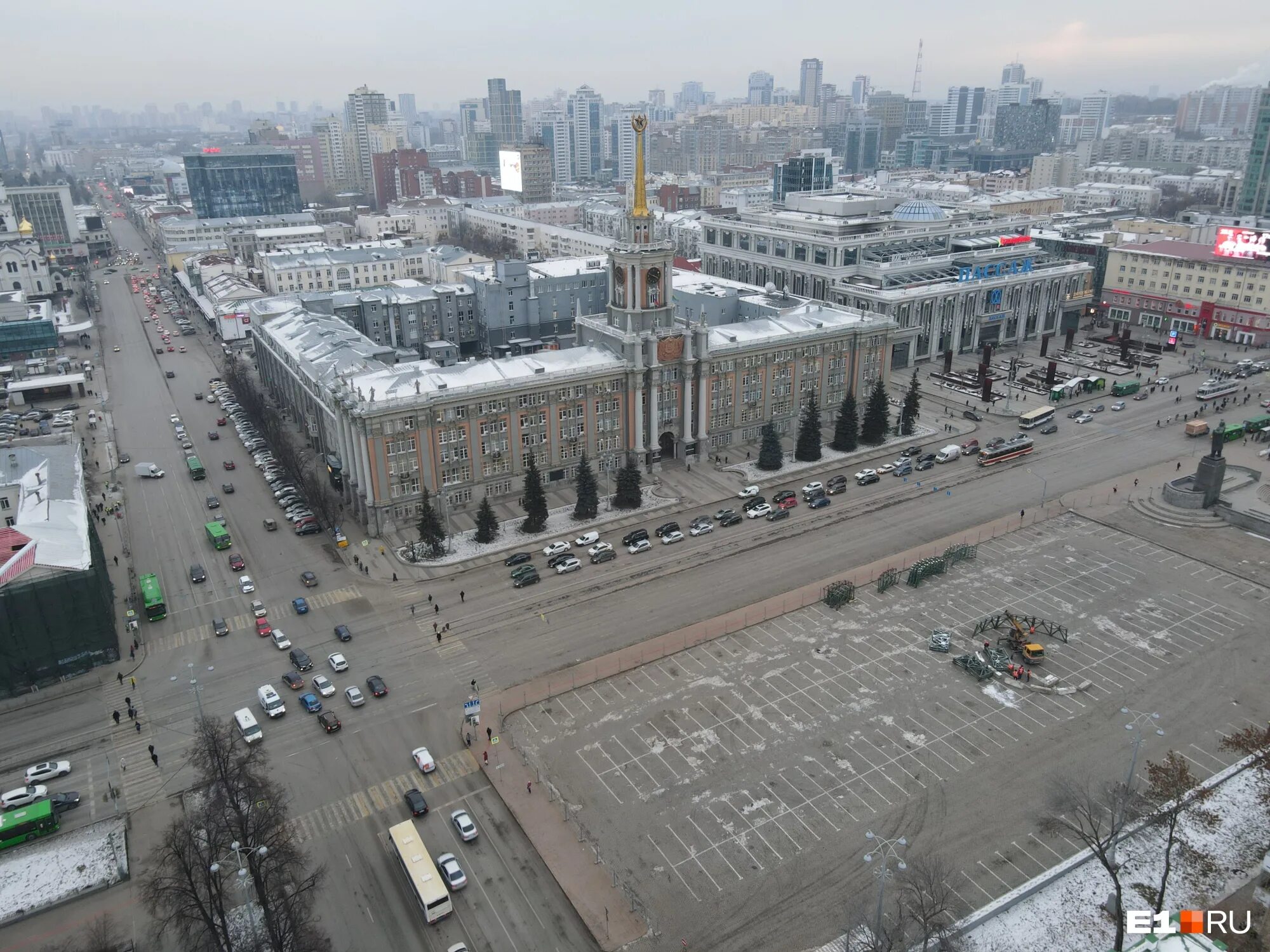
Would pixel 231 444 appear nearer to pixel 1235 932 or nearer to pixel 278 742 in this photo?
pixel 278 742

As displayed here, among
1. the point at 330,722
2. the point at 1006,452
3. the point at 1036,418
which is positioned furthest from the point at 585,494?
the point at 1036,418

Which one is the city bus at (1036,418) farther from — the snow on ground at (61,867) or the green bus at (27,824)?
the green bus at (27,824)

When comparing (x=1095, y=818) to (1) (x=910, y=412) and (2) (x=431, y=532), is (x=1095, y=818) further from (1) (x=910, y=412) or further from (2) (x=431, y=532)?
(1) (x=910, y=412)

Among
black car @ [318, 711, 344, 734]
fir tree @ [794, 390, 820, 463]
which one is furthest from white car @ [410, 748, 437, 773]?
fir tree @ [794, 390, 820, 463]

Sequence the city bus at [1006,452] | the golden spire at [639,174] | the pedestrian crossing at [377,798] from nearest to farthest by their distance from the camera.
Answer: the pedestrian crossing at [377,798], the golden spire at [639,174], the city bus at [1006,452]

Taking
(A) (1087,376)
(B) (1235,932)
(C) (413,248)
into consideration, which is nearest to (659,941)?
(B) (1235,932)

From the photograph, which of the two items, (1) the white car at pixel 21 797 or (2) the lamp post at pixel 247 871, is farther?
(1) the white car at pixel 21 797

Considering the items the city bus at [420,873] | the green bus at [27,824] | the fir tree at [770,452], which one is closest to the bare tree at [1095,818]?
the city bus at [420,873]
